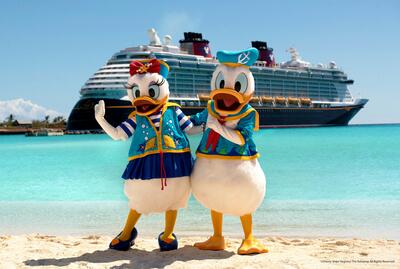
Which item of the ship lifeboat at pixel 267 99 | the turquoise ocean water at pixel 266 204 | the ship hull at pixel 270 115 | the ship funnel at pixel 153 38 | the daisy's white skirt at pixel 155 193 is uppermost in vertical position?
the ship funnel at pixel 153 38

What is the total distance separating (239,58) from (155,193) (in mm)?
1154

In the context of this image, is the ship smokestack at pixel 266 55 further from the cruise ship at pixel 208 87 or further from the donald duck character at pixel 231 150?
the donald duck character at pixel 231 150

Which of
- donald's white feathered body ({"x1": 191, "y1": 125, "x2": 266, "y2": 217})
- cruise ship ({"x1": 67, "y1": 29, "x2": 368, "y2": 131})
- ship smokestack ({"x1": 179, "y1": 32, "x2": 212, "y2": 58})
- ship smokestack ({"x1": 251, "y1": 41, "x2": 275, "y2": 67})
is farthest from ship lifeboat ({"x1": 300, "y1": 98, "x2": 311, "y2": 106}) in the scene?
donald's white feathered body ({"x1": 191, "y1": 125, "x2": 266, "y2": 217})

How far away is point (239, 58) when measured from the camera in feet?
13.5

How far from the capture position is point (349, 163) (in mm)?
15070

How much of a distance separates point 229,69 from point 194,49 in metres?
46.5

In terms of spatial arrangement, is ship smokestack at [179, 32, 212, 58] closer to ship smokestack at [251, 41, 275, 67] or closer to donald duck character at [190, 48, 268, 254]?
ship smokestack at [251, 41, 275, 67]

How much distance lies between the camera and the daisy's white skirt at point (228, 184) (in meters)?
4.01

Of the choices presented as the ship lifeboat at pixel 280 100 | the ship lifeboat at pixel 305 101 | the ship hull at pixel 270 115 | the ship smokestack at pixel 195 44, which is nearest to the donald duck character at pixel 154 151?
the ship hull at pixel 270 115

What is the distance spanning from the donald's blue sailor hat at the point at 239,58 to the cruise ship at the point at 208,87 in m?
33.1

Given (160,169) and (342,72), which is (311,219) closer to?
(160,169)

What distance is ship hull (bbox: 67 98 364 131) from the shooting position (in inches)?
1478

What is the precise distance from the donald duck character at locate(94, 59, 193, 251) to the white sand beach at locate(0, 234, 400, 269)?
22 cm

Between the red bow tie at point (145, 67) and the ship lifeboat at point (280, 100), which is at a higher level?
the ship lifeboat at point (280, 100)
